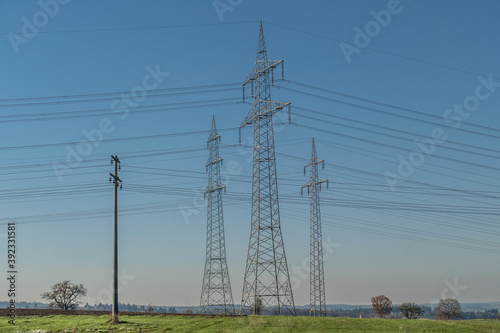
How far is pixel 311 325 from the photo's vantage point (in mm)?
38312

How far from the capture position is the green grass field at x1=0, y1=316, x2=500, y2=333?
36969 millimetres

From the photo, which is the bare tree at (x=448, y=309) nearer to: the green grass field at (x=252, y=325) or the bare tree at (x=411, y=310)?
the bare tree at (x=411, y=310)

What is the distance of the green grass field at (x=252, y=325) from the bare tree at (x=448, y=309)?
249 feet

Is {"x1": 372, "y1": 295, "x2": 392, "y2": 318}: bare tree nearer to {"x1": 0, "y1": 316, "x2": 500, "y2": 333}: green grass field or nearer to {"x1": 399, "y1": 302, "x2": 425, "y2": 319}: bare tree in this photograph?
{"x1": 399, "y1": 302, "x2": 425, "y2": 319}: bare tree

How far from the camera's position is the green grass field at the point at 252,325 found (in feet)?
121

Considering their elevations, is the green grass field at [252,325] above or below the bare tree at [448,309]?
above

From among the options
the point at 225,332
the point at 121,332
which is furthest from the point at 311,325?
the point at 121,332

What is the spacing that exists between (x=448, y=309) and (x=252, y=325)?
300ft

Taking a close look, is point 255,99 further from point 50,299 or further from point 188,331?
point 50,299

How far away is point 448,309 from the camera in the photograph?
114250mm

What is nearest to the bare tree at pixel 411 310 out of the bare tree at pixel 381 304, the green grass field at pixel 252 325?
the bare tree at pixel 381 304

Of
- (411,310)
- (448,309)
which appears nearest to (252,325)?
(411,310)

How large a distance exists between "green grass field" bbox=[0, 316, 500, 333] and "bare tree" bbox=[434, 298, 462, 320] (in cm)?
7587

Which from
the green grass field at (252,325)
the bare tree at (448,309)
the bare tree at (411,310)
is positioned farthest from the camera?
the bare tree at (448,309)
